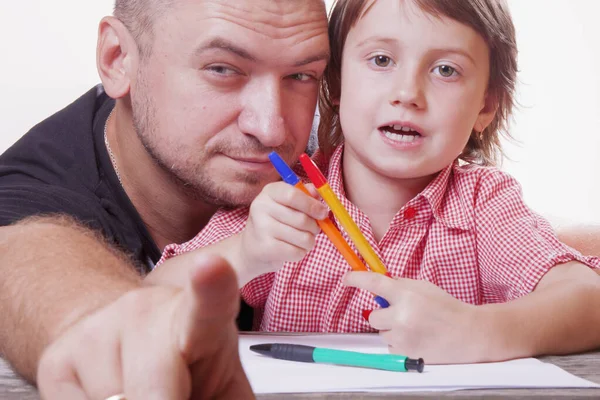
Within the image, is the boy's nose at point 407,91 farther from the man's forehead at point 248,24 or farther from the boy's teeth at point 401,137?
the man's forehead at point 248,24

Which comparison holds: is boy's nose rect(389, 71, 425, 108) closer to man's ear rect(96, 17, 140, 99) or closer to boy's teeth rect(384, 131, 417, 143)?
boy's teeth rect(384, 131, 417, 143)

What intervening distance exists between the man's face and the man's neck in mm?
125

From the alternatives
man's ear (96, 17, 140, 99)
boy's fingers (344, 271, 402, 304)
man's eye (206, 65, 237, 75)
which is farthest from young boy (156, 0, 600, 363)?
man's ear (96, 17, 140, 99)

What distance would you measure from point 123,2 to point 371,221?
831 millimetres

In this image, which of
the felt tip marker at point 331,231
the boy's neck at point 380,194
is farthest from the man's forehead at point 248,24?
the felt tip marker at point 331,231

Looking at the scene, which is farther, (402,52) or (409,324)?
(402,52)

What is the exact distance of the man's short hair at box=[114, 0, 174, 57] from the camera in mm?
1697

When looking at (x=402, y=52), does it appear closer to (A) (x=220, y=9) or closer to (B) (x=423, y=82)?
(B) (x=423, y=82)

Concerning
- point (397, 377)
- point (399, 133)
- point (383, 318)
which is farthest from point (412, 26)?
point (397, 377)

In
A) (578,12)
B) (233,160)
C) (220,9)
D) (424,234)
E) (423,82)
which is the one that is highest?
(578,12)

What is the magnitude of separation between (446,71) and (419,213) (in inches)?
10.4

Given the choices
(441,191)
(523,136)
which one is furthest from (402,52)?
(523,136)

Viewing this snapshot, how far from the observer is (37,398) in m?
0.87

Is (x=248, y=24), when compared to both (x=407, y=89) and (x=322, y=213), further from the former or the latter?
(x=322, y=213)
